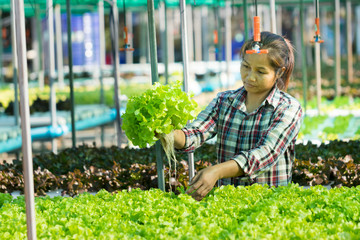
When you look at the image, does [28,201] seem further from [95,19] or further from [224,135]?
[95,19]

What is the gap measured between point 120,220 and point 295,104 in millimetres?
Result: 1290

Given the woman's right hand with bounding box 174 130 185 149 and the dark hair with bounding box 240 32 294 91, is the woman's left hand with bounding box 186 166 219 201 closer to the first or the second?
the woman's right hand with bounding box 174 130 185 149

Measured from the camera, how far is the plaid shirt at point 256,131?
353cm

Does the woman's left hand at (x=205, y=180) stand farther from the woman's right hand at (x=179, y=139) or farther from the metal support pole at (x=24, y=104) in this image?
the metal support pole at (x=24, y=104)

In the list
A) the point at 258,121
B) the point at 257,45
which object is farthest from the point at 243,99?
the point at 257,45

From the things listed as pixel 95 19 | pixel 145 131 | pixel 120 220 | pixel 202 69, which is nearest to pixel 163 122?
pixel 145 131

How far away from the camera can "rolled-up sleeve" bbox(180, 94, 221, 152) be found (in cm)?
362

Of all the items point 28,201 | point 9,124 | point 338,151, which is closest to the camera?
point 28,201

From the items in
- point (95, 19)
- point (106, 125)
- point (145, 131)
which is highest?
point (95, 19)

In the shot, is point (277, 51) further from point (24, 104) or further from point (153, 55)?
point (24, 104)

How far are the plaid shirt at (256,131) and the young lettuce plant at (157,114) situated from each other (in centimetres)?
25

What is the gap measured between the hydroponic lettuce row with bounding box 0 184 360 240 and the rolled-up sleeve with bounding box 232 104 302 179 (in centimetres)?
22

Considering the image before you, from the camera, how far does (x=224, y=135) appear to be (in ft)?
12.7

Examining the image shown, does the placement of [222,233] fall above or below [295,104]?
below
